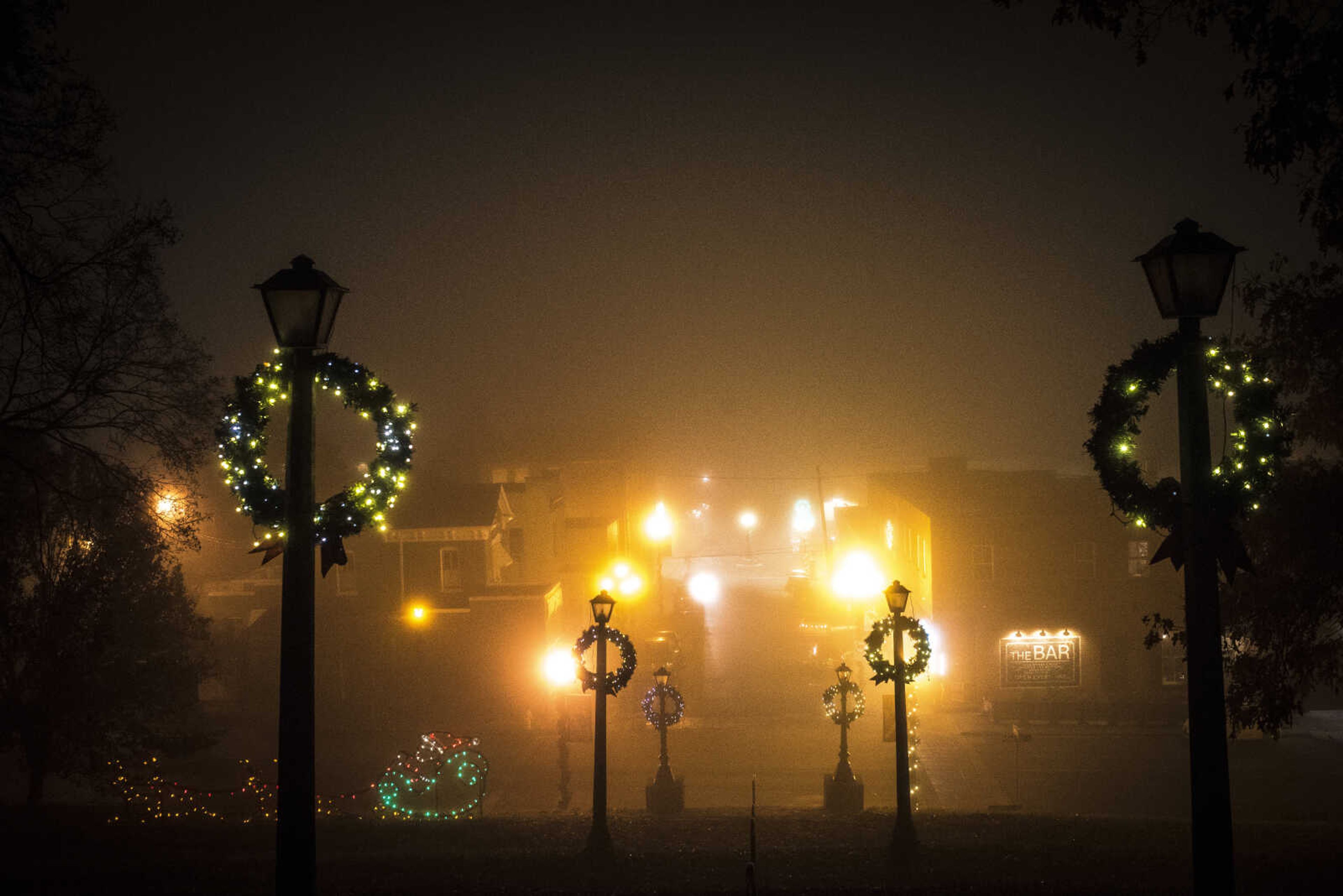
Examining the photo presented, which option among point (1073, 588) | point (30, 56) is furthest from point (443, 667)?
point (30, 56)

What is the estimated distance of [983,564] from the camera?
37094mm

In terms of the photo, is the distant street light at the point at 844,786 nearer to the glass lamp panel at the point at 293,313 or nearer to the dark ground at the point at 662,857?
the dark ground at the point at 662,857

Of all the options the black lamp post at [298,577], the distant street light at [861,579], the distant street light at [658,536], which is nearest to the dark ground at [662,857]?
the black lamp post at [298,577]

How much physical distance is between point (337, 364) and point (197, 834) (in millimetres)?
10810

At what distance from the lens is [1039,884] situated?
10.9m

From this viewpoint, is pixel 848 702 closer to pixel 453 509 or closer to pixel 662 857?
pixel 662 857

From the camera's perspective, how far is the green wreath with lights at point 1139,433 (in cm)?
732

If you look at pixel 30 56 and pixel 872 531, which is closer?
pixel 30 56

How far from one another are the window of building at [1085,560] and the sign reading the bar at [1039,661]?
239 cm

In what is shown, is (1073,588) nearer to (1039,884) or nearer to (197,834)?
(1039,884)

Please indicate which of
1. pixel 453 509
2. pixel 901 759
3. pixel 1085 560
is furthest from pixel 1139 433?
pixel 453 509

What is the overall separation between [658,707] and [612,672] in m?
4.26

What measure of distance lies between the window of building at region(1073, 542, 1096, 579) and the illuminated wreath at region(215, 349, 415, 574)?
110 ft

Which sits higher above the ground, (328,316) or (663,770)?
(328,316)
